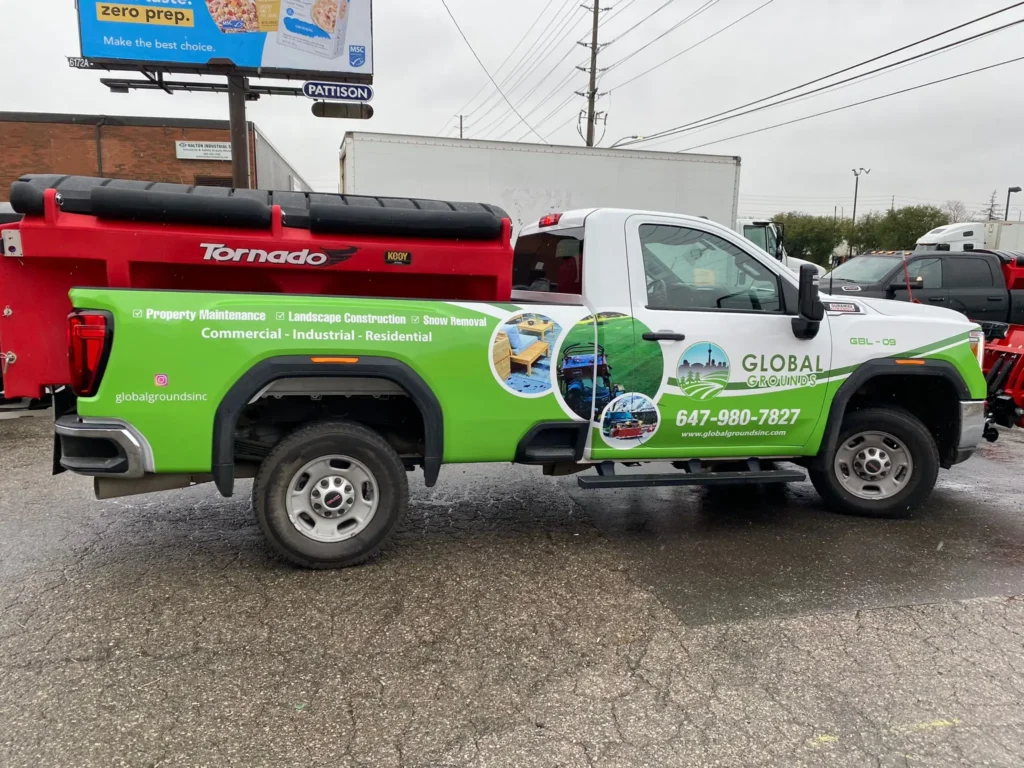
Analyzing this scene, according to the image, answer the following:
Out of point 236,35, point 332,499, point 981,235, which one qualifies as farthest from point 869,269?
point 981,235

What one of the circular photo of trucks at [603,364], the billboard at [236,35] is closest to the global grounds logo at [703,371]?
the circular photo of trucks at [603,364]

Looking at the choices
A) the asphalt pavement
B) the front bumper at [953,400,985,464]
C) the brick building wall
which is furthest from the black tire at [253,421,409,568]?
the brick building wall

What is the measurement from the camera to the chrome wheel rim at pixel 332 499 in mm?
4051

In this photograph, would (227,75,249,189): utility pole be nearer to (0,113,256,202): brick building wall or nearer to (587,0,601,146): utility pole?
(0,113,256,202): brick building wall

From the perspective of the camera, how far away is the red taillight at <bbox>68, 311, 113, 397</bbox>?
3535 millimetres

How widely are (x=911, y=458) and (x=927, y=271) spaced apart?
777 cm

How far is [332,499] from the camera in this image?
4074mm

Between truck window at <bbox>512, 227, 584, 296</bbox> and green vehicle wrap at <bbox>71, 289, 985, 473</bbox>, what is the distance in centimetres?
→ 46

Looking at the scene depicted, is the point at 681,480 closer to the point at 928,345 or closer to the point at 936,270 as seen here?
the point at 928,345

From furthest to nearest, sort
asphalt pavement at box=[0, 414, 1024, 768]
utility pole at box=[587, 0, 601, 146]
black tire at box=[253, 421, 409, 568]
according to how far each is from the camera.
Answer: utility pole at box=[587, 0, 601, 146] → black tire at box=[253, 421, 409, 568] → asphalt pavement at box=[0, 414, 1024, 768]

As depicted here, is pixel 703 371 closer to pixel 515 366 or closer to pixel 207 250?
pixel 515 366

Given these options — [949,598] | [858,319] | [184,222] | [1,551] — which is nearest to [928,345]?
[858,319]

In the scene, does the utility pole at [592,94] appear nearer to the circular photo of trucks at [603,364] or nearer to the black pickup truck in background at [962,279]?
the black pickup truck in background at [962,279]

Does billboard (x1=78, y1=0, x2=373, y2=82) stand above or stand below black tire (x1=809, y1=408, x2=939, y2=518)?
above
